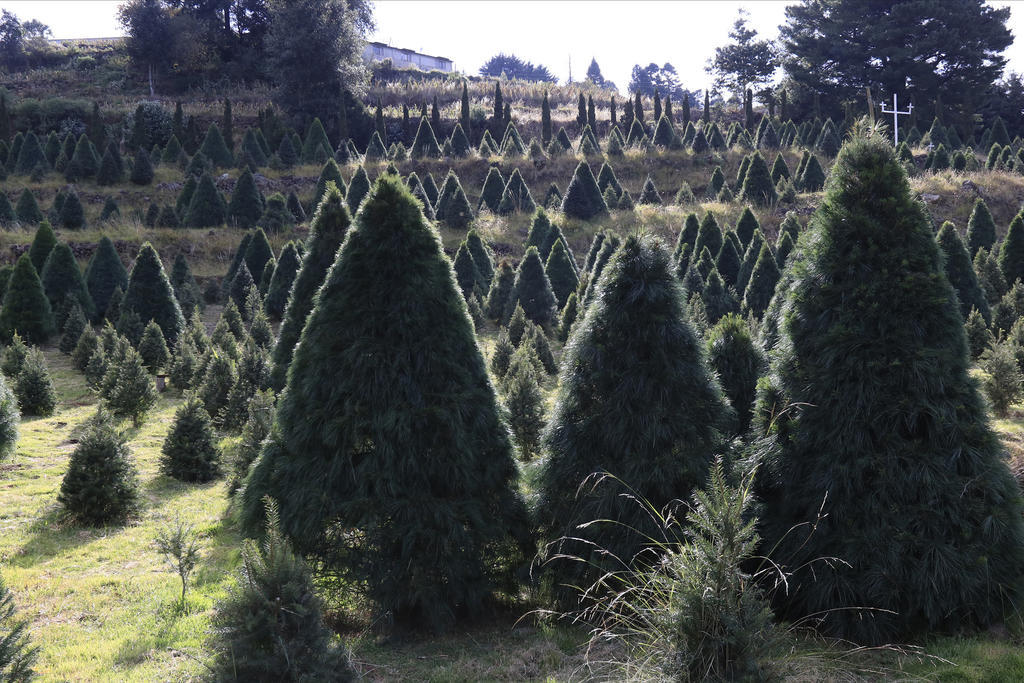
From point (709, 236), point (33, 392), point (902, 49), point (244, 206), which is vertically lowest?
point (33, 392)

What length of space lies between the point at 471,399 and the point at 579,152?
4175cm

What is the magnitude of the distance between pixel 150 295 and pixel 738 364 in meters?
17.8

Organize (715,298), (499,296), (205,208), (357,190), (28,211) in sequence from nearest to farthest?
(715,298)
(499,296)
(28,211)
(357,190)
(205,208)

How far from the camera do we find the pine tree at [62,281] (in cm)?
2262

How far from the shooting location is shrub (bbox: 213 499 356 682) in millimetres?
3990

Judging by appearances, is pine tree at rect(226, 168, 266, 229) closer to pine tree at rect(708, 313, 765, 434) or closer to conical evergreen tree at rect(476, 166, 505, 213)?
conical evergreen tree at rect(476, 166, 505, 213)

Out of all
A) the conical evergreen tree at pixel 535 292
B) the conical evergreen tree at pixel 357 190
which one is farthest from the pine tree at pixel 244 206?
the conical evergreen tree at pixel 535 292

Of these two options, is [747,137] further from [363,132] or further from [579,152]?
[363,132]

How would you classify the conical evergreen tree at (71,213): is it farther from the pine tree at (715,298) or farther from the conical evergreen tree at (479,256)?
the pine tree at (715,298)

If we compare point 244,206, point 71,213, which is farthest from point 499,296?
point 71,213

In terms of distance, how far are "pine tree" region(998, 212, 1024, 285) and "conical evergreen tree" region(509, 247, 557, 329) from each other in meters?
12.5

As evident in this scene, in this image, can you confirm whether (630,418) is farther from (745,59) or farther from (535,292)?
(745,59)

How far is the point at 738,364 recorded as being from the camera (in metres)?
7.61

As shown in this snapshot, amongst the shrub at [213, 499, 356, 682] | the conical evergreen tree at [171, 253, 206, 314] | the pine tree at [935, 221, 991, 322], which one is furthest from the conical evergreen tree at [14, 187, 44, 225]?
the shrub at [213, 499, 356, 682]
